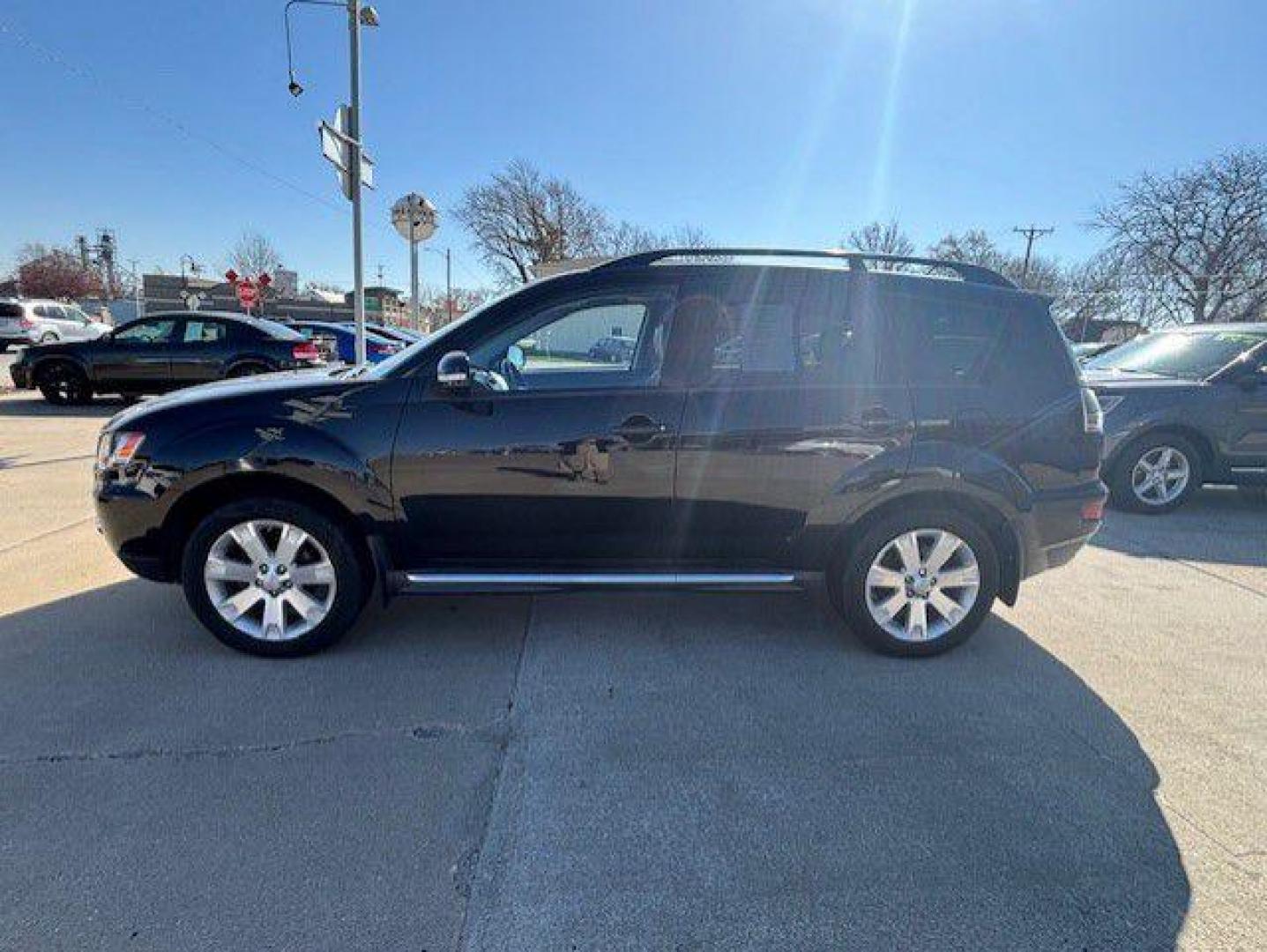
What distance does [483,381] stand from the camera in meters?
3.36

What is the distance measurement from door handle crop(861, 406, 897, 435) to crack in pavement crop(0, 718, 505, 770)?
6.75 ft

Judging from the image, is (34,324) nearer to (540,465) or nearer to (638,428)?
(540,465)

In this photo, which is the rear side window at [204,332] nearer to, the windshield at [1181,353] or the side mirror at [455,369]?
the side mirror at [455,369]

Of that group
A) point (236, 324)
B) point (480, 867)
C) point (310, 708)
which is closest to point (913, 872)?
point (480, 867)

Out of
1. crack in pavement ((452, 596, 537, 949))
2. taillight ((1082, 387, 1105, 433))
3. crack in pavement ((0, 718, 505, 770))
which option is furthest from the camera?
taillight ((1082, 387, 1105, 433))

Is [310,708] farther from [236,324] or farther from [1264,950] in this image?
[236,324]

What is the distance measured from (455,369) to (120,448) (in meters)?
1.60

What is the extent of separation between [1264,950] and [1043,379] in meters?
2.35

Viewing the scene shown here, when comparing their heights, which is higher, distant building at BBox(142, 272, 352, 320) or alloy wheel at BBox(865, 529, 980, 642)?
distant building at BBox(142, 272, 352, 320)

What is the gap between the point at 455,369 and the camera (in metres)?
3.10

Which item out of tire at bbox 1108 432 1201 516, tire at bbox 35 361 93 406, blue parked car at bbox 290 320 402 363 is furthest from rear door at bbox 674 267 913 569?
tire at bbox 35 361 93 406

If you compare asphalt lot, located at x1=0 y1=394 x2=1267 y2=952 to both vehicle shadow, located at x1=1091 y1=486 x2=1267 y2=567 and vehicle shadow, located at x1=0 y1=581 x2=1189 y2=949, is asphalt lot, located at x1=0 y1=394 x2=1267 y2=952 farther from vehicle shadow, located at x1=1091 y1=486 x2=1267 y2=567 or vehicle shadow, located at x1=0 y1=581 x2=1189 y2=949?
vehicle shadow, located at x1=1091 y1=486 x2=1267 y2=567

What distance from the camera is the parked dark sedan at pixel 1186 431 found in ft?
21.2

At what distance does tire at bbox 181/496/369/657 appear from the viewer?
3.23 meters
